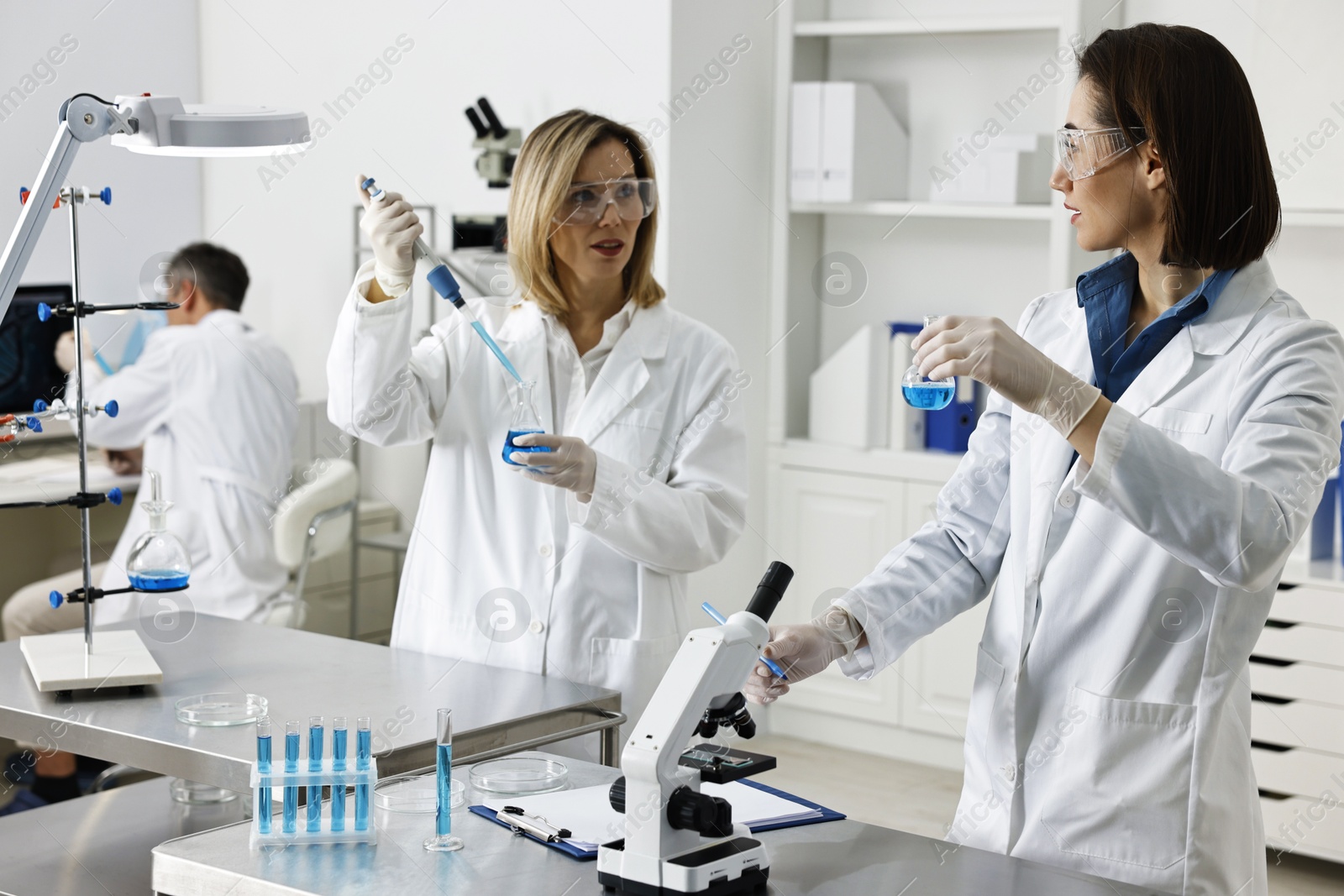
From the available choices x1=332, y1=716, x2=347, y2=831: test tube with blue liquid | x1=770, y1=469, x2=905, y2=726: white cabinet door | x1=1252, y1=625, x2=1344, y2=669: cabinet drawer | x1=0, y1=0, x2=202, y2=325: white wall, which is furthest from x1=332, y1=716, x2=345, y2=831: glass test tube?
x1=0, y1=0, x2=202, y2=325: white wall

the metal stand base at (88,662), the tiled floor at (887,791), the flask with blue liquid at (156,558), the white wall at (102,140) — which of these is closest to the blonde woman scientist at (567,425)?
the flask with blue liquid at (156,558)

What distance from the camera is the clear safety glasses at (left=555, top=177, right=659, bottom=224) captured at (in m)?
2.01

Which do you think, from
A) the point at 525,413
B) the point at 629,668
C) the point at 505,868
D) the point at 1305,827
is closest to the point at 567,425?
the point at 525,413

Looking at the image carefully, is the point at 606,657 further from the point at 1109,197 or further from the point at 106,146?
the point at 106,146

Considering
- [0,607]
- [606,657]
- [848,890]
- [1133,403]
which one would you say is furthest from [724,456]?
[0,607]

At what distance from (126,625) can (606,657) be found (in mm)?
829

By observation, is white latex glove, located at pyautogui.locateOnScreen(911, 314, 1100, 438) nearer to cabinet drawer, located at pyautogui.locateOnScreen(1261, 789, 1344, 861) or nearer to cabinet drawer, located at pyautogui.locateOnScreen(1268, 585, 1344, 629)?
cabinet drawer, located at pyautogui.locateOnScreen(1268, 585, 1344, 629)

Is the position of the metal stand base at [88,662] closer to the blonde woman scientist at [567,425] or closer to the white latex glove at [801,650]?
the blonde woman scientist at [567,425]

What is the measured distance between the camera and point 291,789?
4.44 feet

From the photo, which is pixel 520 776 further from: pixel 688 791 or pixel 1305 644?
pixel 1305 644

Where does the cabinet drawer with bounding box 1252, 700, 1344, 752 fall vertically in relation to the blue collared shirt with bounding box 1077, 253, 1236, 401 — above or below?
below

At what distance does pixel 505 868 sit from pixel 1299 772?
8.03 ft

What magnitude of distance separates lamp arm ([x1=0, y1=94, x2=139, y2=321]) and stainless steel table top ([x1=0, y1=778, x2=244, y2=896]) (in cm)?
77

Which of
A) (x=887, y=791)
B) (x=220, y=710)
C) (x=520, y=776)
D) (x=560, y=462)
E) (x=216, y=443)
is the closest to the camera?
(x=520, y=776)
